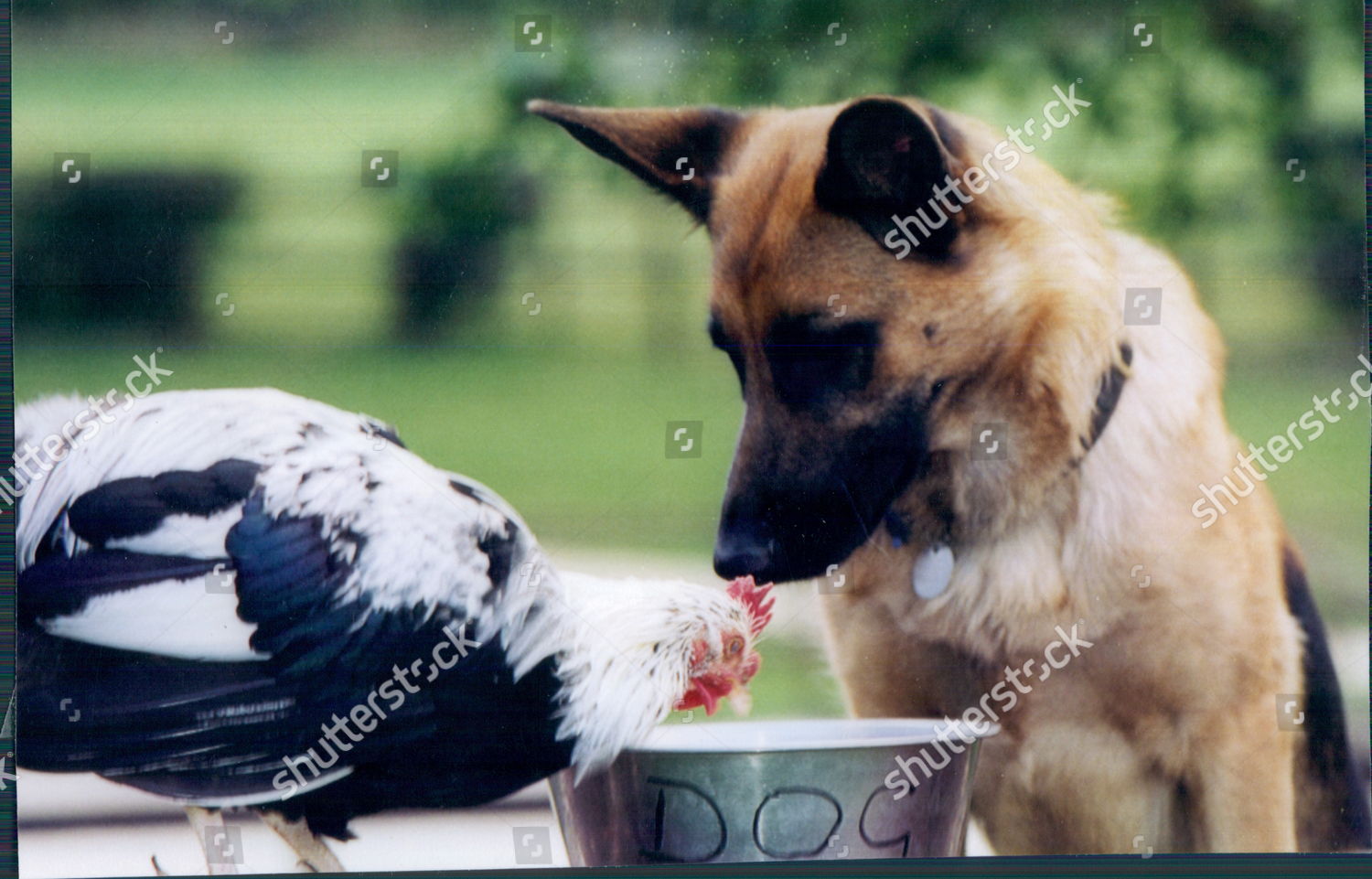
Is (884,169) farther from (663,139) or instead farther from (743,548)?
(743,548)

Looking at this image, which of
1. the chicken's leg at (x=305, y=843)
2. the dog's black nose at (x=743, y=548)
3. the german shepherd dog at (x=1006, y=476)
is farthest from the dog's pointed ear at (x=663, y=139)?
the chicken's leg at (x=305, y=843)

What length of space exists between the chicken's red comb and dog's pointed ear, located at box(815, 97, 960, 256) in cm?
78

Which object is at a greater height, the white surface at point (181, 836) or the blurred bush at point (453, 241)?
the blurred bush at point (453, 241)

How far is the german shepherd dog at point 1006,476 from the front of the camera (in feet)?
9.73

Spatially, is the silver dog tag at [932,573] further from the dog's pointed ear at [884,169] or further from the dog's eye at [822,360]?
the dog's pointed ear at [884,169]

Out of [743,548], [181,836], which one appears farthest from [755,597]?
[181,836]

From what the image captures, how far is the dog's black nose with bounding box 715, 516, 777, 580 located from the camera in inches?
119

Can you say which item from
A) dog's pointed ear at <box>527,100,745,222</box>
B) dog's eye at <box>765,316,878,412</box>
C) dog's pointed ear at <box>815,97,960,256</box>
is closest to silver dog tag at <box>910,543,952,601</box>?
dog's eye at <box>765,316,878,412</box>

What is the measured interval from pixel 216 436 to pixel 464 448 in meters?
0.51

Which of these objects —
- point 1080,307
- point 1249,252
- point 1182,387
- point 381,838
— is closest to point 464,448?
point 381,838

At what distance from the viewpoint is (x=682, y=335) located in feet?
10.1

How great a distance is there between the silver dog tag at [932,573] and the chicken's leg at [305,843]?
1.39 meters

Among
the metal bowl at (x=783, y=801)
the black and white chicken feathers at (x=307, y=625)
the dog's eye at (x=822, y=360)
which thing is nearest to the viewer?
the metal bowl at (x=783, y=801)

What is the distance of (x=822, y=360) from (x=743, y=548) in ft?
1.43
